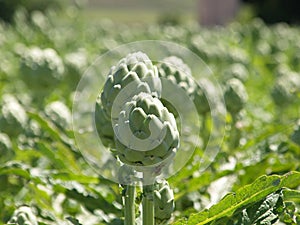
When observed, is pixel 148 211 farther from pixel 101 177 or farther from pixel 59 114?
pixel 59 114

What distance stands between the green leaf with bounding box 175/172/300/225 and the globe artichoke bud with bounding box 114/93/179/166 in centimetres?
12

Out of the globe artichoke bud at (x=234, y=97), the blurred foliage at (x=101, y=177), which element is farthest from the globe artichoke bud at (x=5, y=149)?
the globe artichoke bud at (x=234, y=97)

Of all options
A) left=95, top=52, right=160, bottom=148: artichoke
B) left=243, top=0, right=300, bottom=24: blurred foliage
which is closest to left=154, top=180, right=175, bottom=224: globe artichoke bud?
left=95, top=52, right=160, bottom=148: artichoke

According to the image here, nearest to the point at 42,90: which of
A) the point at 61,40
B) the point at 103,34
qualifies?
the point at 61,40

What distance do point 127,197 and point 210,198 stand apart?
0.40 m

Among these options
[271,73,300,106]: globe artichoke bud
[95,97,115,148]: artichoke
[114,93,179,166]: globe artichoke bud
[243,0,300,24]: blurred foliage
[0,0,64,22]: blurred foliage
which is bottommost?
[114,93,179,166]: globe artichoke bud

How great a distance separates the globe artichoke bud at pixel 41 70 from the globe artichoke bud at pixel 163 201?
112 cm

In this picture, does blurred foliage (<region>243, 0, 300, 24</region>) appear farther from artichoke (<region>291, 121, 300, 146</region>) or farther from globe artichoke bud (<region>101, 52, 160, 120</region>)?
globe artichoke bud (<region>101, 52, 160, 120</region>)

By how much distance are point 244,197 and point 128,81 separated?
0.74ft

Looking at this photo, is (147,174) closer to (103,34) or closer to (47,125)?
(47,125)

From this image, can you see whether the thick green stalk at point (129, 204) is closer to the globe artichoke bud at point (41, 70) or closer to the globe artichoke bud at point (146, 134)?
the globe artichoke bud at point (146, 134)

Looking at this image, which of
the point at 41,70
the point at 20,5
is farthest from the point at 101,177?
the point at 20,5

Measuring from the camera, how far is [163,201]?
0.96m

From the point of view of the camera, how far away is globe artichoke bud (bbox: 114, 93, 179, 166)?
82 centimetres
